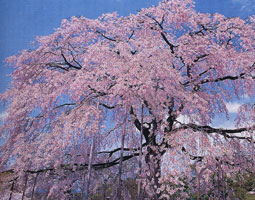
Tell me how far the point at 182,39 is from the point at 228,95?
293cm

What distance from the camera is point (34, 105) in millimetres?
6770

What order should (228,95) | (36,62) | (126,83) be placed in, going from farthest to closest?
(228,95), (36,62), (126,83)

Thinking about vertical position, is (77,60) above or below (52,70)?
above

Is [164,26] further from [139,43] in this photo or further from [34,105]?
[34,105]

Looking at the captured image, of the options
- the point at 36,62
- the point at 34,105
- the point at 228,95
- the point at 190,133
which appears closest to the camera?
the point at 190,133

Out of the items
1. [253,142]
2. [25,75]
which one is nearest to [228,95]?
[253,142]

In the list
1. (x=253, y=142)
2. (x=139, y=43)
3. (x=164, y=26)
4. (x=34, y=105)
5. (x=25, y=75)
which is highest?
(x=164, y=26)

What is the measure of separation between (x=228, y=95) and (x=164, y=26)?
11.9 ft

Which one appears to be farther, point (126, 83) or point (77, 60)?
point (77, 60)

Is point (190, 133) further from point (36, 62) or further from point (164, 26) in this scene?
point (36, 62)

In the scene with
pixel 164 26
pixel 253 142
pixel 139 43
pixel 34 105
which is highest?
pixel 164 26

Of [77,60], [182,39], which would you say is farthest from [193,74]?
[77,60]

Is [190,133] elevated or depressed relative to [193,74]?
depressed

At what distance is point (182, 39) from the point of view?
290 inches
